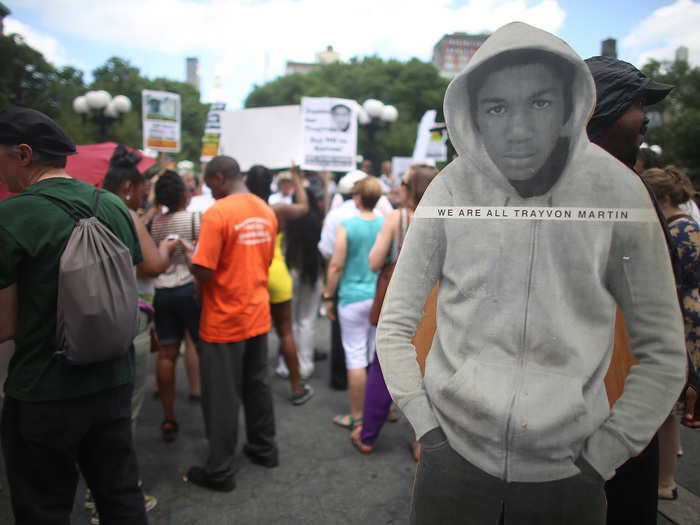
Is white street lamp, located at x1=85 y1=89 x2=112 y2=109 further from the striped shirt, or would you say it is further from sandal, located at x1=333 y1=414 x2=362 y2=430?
sandal, located at x1=333 y1=414 x2=362 y2=430

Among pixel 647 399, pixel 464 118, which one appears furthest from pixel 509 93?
pixel 647 399

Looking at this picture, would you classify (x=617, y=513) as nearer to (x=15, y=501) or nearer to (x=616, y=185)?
(x=616, y=185)

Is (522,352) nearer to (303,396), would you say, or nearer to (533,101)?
(533,101)

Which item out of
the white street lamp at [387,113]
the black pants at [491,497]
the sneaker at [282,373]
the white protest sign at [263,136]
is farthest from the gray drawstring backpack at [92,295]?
the white street lamp at [387,113]

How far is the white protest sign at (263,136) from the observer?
506 cm

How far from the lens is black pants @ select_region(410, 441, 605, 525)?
1.21 meters

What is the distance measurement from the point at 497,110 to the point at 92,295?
5.38 feet

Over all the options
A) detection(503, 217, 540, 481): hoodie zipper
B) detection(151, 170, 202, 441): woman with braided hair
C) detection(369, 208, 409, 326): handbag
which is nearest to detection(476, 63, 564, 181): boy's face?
detection(503, 217, 540, 481): hoodie zipper

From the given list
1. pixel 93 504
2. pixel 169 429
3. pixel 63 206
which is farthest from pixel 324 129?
pixel 93 504

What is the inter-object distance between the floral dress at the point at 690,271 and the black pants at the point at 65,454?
7.91ft

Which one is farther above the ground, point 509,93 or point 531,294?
point 509,93

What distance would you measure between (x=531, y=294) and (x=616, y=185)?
313 mm

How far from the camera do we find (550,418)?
1169 mm

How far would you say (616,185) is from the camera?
117 cm
